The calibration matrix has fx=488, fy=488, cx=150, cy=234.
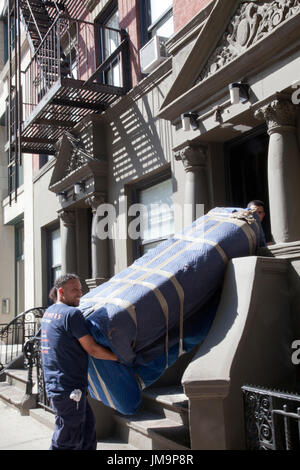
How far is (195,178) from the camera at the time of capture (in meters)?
7.59

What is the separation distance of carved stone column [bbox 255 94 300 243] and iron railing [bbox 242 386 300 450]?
2398mm

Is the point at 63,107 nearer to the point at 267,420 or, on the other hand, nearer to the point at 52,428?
the point at 52,428

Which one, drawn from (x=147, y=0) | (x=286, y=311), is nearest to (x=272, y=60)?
(x=286, y=311)

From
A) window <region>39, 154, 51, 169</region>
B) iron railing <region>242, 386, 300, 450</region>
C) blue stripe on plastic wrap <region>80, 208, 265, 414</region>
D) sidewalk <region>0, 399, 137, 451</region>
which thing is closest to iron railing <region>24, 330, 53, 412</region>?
sidewalk <region>0, 399, 137, 451</region>

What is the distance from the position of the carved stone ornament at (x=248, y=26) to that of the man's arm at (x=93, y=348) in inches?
164

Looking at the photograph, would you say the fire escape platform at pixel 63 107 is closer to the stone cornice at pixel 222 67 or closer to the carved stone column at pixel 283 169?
the stone cornice at pixel 222 67

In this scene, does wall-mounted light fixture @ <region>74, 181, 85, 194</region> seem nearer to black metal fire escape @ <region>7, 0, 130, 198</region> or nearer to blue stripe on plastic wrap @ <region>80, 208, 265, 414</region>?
black metal fire escape @ <region>7, 0, 130, 198</region>

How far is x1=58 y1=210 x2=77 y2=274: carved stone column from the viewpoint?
12219mm

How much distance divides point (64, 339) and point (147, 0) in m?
8.03

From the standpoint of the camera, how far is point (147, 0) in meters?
9.90

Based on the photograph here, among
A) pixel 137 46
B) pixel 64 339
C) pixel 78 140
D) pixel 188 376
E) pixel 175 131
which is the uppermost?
pixel 137 46

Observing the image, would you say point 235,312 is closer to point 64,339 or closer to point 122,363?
point 122,363

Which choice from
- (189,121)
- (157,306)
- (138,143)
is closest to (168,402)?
(157,306)

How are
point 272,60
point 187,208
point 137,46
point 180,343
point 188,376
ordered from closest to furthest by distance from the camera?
point 188,376 < point 180,343 < point 272,60 < point 187,208 < point 137,46
